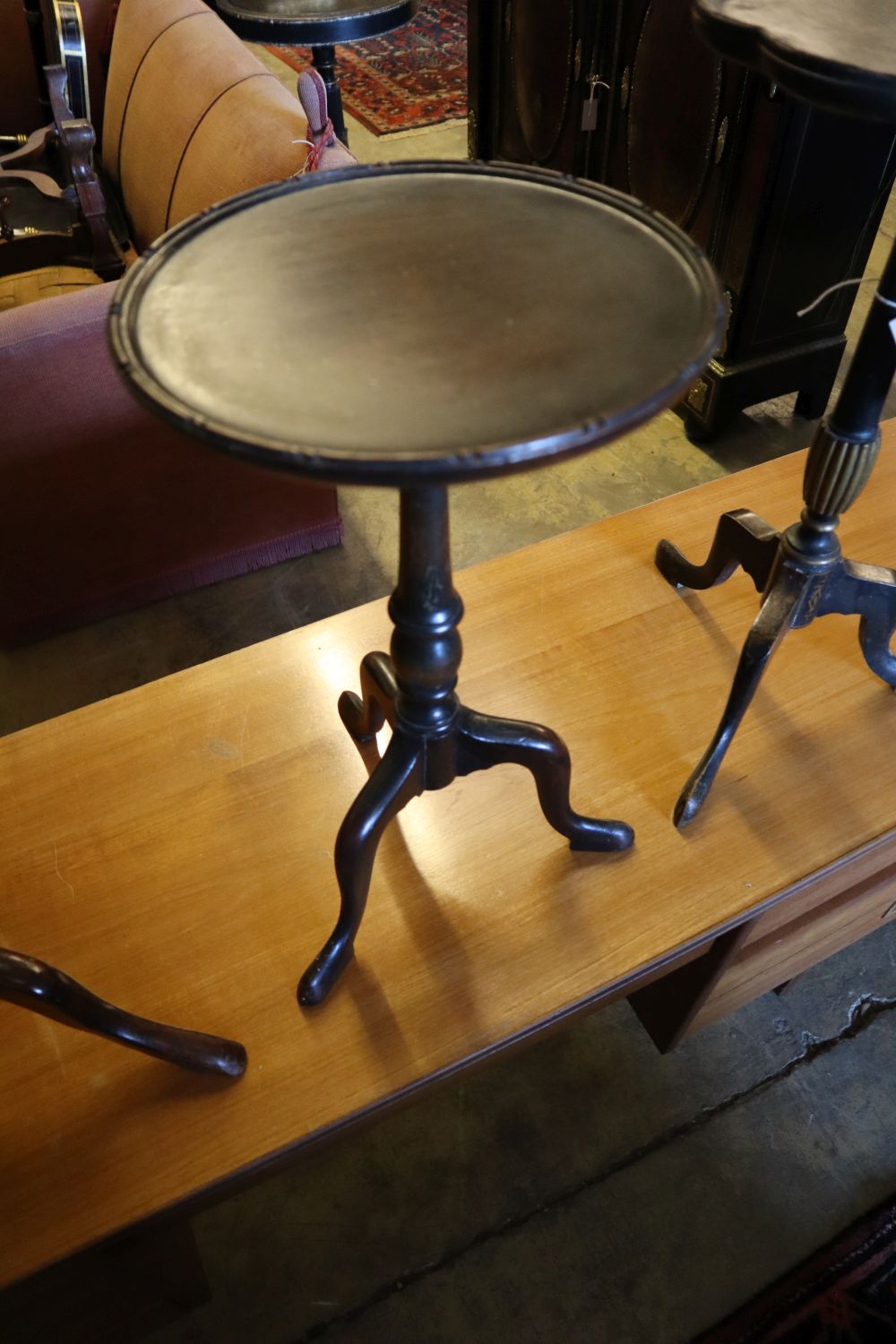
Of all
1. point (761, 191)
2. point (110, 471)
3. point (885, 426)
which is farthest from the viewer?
point (761, 191)

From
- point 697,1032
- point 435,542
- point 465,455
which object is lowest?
point 697,1032

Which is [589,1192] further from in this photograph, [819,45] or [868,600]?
[819,45]

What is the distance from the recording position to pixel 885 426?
4.59 ft

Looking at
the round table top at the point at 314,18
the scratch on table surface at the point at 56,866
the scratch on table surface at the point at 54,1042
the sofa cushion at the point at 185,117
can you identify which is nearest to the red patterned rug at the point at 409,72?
the sofa cushion at the point at 185,117

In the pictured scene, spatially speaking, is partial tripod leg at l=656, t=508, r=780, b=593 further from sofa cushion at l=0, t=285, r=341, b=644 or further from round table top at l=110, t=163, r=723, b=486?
sofa cushion at l=0, t=285, r=341, b=644

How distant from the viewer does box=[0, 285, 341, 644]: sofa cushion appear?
1.39 metres

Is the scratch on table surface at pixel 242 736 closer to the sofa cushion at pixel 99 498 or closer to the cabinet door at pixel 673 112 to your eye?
the sofa cushion at pixel 99 498

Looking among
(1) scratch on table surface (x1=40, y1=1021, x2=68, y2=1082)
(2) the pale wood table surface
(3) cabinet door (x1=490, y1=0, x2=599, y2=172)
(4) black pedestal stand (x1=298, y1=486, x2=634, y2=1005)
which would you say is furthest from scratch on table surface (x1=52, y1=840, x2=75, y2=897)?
(3) cabinet door (x1=490, y1=0, x2=599, y2=172)

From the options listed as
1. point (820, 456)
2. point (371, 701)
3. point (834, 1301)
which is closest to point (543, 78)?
point (820, 456)

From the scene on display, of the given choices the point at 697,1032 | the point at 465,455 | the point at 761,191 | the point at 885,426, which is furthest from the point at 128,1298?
the point at 761,191

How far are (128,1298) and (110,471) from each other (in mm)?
1145

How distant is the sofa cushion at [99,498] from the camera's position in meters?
1.39

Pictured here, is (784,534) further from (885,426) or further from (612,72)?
(612,72)

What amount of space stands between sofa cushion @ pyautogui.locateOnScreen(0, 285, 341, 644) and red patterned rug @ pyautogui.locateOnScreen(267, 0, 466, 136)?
2411mm
